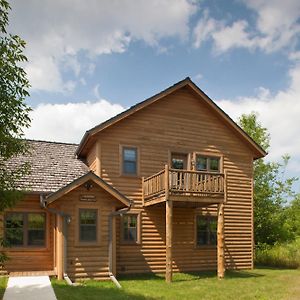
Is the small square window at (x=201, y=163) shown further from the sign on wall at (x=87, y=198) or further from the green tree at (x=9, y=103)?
the green tree at (x=9, y=103)

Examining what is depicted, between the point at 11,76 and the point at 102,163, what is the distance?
917 centimetres

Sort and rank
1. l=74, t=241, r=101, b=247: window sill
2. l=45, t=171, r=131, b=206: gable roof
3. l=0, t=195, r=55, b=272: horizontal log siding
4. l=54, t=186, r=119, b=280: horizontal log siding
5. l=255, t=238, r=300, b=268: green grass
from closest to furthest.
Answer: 1. l=45, t=171, r=131, b=206: gable roof
2. l=54, t=186, r=119, b=280: horizontal log siding
3. l=74, t=241, r=101, b=247: window sill
4. l=0, t=195, r=55, b=272: horizontal log siding
5. l=255, t=238, r=300, b=268: green grass

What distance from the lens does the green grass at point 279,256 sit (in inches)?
958

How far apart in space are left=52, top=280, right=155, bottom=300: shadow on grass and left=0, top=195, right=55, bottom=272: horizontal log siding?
7.24 ft

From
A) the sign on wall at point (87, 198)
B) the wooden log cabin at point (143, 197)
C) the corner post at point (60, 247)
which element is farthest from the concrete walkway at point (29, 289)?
the sign on wall at point (87, 198)

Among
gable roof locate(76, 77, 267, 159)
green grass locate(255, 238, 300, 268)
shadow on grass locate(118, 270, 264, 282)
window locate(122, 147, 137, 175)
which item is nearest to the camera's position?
shadow on grass locate(118, 270, 264, 282)

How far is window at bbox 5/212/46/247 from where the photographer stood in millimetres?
17125

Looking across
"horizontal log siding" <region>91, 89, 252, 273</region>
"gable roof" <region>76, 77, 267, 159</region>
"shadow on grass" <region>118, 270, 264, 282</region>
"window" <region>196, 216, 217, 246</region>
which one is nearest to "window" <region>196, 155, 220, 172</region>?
"horizontal log siding" <region>91, 89, 252, 273</region>

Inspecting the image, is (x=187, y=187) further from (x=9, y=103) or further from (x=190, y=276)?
(x=9, y=103)

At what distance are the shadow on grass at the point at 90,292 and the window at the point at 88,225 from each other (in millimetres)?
2084

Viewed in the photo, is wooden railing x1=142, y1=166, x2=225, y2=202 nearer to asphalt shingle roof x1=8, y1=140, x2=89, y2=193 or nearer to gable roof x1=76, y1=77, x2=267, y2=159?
gable roof x1=76, y1=77, x2=267, y2=159

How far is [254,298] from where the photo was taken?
13.5 meters

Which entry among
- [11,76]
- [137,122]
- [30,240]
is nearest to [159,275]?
[30,240]

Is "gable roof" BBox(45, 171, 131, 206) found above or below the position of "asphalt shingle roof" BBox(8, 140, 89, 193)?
below
